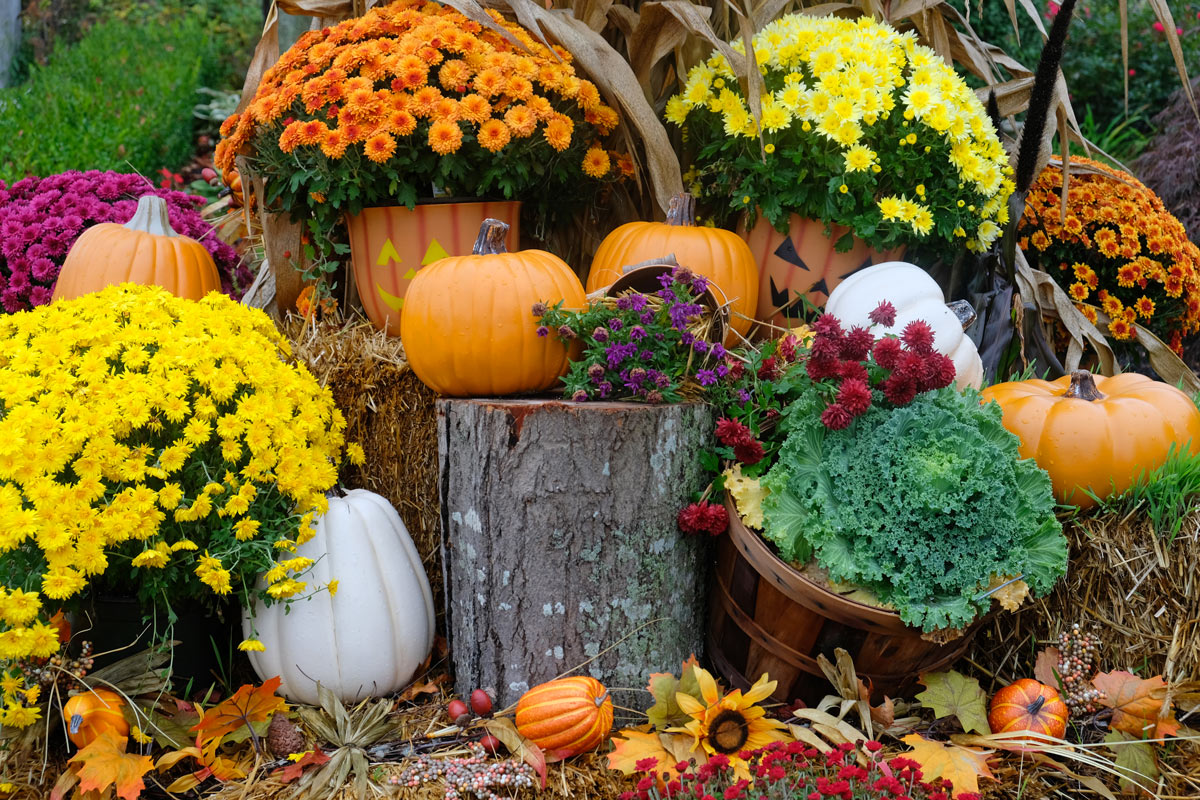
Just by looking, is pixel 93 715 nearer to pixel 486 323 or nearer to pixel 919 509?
pixel 486 323

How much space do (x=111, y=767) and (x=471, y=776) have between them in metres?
0.67

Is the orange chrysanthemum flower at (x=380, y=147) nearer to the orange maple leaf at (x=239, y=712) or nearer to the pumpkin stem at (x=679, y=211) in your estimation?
the pumpkin stem at (x=679, y=211)

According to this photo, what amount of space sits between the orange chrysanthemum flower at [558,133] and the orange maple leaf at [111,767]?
5.54 feet

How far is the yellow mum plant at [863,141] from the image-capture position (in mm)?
2457

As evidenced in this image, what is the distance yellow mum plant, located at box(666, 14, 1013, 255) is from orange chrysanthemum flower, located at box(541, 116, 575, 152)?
0.44m

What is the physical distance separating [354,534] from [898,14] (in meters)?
2.32

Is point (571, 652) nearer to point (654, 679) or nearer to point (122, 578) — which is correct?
point (654, 679)

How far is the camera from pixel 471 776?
6.08 ft

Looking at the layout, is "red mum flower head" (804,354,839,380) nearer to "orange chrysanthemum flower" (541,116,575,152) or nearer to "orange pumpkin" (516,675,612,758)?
"orange pumpkin" (516,675,612,758)

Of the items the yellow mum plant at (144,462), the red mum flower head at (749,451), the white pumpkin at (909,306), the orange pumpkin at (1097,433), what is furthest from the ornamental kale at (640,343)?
the orange pumpkin at (1097,433)

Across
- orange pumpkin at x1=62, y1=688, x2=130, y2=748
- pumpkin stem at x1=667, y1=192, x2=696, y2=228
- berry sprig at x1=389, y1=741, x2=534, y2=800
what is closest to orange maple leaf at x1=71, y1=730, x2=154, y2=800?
orange pumpkin at x1=62, y1=688, x2=130, y2=748

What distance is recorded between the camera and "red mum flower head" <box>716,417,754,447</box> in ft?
6.56

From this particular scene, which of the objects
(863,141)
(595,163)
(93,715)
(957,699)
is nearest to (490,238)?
(595,163)

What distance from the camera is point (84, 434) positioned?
1.85 m
